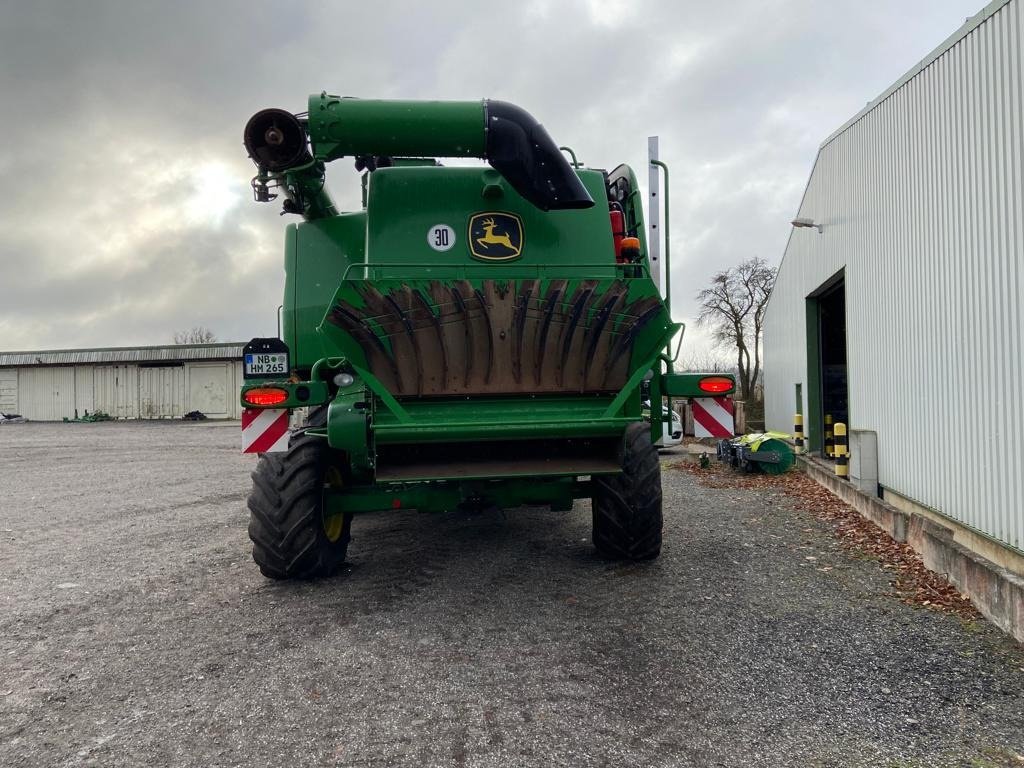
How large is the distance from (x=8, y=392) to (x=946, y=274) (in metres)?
47.5

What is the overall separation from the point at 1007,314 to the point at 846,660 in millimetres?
2933

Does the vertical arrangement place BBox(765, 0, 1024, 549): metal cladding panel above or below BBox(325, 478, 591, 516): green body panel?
above

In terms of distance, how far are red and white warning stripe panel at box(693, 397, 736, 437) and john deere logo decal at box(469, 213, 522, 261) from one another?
5.88 ft

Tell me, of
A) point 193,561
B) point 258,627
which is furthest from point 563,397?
point 193,561

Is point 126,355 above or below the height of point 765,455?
above

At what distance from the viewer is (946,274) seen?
581 centimetres

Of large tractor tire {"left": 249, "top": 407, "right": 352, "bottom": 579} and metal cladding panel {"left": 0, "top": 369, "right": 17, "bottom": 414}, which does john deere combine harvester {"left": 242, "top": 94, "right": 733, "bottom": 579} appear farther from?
metal cladding panel {"left": 0, "top": 369, "right": 17, "bottom": 414}

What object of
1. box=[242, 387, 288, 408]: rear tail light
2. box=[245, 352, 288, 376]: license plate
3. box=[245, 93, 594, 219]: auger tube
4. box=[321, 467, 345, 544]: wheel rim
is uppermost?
box=[245, 93, 594, 219]: auger tube

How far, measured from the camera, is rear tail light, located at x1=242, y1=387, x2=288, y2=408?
442 centimetres

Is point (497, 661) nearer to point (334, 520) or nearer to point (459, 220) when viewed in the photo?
point (334, 520)

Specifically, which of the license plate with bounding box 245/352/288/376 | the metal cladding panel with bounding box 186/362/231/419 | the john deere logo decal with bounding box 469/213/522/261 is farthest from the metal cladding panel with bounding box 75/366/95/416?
the john deere logo decal with bounding box 469/213/522/261

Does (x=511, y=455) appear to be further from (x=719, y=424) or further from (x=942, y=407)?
(x=942, y=407)

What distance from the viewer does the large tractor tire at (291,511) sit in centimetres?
450

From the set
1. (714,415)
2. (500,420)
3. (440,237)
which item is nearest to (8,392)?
(440,237)
